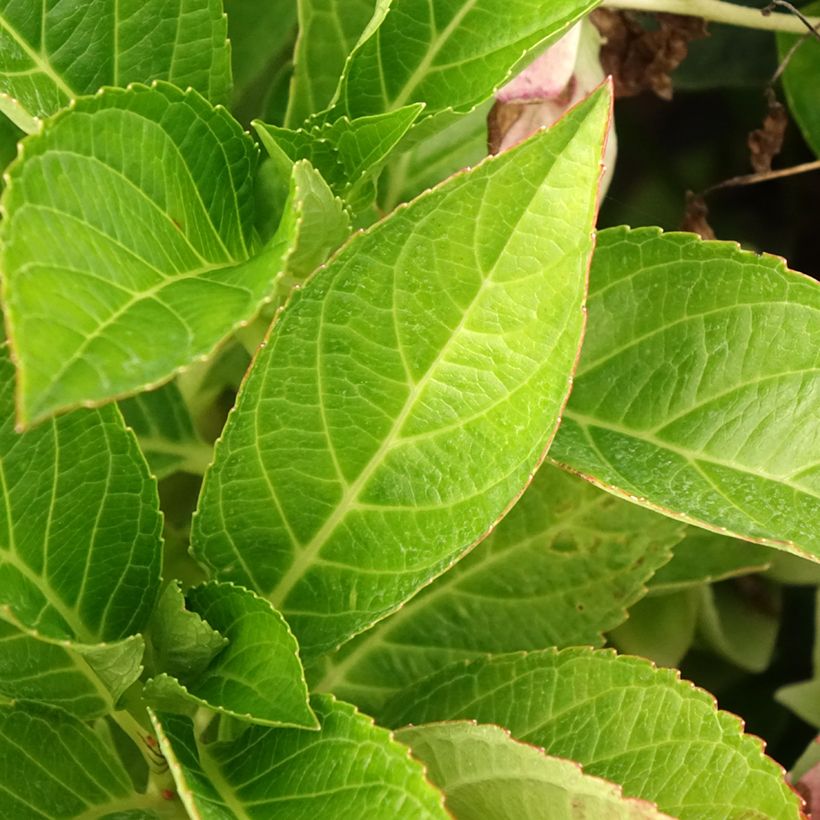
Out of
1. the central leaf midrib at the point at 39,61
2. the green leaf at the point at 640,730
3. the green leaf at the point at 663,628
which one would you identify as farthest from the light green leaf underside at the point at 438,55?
the green leaf at the point at 663,628

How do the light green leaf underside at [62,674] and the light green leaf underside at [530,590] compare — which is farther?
the light green leaf underside at [530,590]

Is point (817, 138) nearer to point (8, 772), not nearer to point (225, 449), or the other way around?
point (225, 449)

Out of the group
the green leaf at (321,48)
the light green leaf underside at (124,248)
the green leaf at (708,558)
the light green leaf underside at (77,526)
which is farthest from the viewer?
the green leaf at (708,558)

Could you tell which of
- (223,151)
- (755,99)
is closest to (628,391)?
(223,151)

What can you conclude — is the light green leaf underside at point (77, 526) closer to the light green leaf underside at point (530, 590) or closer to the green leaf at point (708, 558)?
the light green leaf underside at point (530, 590)

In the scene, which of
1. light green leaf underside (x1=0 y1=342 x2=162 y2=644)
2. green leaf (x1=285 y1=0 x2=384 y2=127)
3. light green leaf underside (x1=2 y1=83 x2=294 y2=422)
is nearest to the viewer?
light green leaf underside (x1=2 y1=83 x2=294 y2=422)

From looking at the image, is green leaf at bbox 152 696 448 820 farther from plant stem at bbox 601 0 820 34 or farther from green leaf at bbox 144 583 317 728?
plant stem at bbox 601 0 820 34

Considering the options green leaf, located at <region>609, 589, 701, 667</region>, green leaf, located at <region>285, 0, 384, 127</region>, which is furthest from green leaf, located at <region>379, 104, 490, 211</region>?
green leaf, located at <region>609, 589, 701, 667</region>

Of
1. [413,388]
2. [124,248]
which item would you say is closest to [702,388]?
[413,388]
